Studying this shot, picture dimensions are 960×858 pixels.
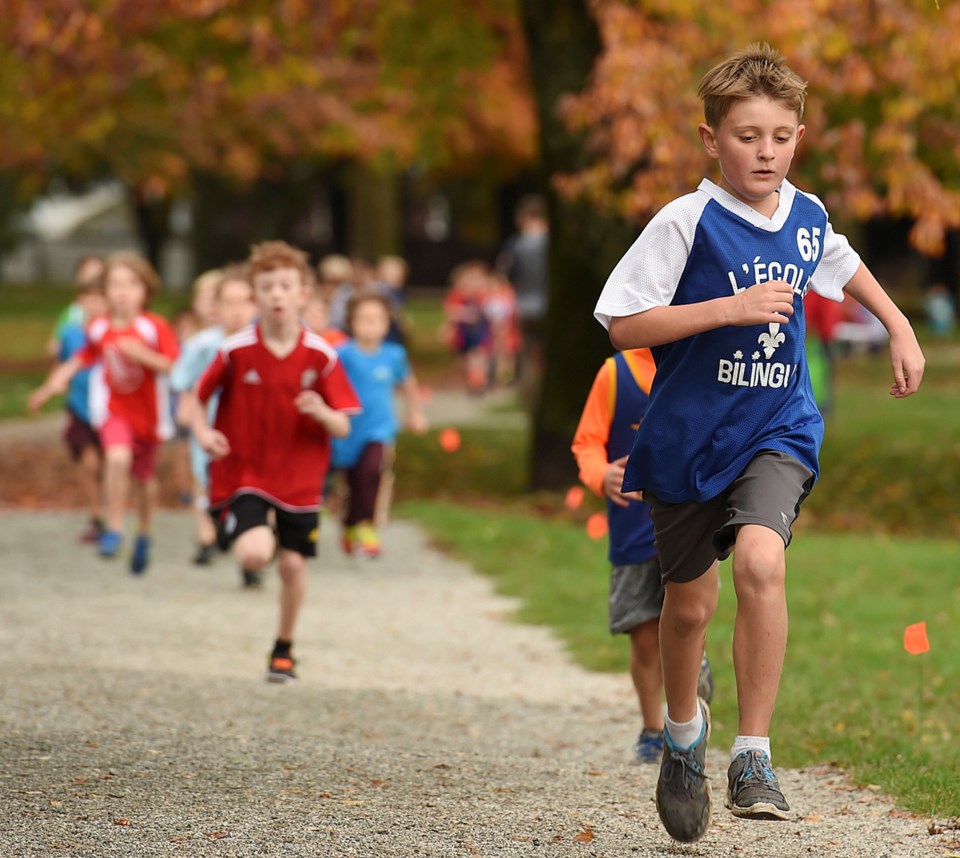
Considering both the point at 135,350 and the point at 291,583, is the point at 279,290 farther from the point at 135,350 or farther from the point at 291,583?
the point at 135,350

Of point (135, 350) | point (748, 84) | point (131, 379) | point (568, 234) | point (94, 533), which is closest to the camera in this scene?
point (748, 84)

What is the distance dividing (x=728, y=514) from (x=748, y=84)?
3.64 ft

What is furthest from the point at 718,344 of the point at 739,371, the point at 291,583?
the point at 291,583

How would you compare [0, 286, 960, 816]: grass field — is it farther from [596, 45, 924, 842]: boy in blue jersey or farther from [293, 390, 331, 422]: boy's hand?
[293, 390, 331, 422]: boy's hand

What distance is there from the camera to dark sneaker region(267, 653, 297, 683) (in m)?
7.59

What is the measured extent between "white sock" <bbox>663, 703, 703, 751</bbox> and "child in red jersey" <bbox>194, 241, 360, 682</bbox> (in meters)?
2.75

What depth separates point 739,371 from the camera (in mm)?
4586

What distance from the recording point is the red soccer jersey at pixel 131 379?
1073 centimetres

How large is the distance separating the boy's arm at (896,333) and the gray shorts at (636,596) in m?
1.33

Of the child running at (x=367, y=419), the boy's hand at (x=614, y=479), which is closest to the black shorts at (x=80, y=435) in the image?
the child running at (x=367, y=419)

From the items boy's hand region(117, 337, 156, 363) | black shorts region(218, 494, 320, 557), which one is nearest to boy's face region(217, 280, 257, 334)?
boy's hand region(117, 337, 156, 363)

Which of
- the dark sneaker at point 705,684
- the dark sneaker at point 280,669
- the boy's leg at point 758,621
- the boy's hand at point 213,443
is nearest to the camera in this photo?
the boy's leg at point 758,621

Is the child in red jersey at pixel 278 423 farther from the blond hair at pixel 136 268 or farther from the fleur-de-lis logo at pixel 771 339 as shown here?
the blond hair at pixel 136 268

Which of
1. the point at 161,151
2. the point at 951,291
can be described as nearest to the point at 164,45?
the point at 161,151
